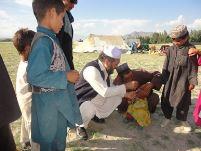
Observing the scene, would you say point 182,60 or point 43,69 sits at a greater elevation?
point 43,69

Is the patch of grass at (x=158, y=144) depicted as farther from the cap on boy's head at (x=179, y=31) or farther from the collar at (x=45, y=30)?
the collar at (x=45, y=30)

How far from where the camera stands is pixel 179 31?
5.11 m

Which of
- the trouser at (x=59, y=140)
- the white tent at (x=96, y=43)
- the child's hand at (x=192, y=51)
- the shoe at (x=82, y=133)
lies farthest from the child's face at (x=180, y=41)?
the white tent at (x=96, y=43)

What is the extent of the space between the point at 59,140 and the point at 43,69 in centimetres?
91

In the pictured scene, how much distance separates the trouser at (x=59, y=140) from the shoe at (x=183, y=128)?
8.55 ft

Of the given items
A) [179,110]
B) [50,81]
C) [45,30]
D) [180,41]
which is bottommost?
[179,110]

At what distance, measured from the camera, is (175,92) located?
545 cm

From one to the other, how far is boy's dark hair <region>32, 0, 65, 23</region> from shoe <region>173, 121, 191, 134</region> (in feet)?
10.8

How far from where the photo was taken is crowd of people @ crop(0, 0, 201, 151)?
9.61ft

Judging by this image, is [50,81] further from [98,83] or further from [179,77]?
[179,77]

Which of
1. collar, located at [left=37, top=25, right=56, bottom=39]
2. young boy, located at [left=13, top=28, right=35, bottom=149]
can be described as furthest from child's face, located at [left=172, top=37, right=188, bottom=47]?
collar, located at [left=37, top=25, right=56, bottom=39]

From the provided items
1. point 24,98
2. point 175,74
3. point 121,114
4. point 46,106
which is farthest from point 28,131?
point 175,74

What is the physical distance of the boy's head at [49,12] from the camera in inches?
118

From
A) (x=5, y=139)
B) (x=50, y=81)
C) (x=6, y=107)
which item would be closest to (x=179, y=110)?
(x=50, y=81)
